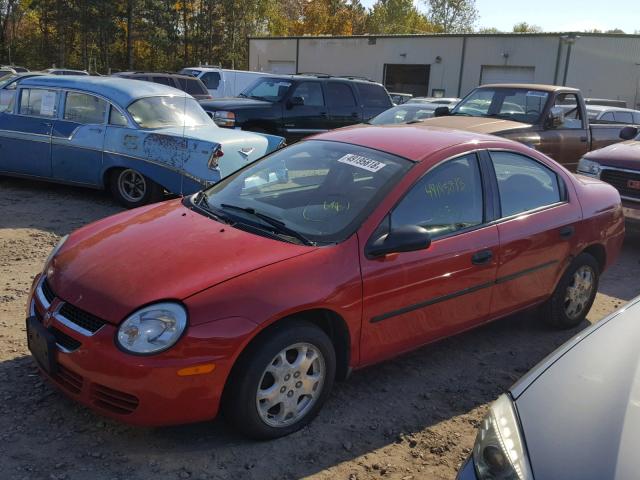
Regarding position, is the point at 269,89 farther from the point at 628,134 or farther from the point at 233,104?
the point at 628,134

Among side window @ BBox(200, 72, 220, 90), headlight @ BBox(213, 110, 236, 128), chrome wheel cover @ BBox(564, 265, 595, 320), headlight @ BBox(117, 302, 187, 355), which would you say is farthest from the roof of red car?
side window @ BBox(200, 72, 220, 90)

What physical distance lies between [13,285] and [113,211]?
283 cm

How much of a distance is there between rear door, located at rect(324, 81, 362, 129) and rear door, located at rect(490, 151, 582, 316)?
8473 mm

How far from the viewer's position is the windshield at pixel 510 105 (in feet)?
31.9

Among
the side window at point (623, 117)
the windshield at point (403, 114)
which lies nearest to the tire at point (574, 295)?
the windshield at point (403, 114)

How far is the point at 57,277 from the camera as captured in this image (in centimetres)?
330

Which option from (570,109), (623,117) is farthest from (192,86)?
(623,117)

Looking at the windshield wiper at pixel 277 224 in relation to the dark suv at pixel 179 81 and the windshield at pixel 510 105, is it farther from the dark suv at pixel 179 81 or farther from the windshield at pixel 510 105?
the dark suv at pixel 179 81

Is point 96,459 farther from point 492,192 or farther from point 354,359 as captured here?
point 492,192

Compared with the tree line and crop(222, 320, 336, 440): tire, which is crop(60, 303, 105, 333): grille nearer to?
crop(222, 320, 336, 440): tire

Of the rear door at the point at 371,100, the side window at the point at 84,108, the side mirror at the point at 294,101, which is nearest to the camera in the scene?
the side window at the point at 84,108

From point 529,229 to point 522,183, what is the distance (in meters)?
0.37

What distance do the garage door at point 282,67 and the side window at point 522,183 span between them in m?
35.9

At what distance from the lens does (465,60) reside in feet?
108
